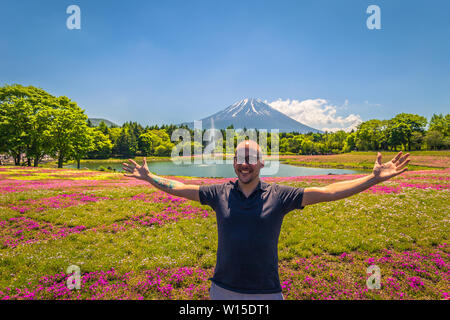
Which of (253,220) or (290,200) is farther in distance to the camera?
(290,200)

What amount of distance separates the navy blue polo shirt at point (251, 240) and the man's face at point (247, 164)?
1.06 ft

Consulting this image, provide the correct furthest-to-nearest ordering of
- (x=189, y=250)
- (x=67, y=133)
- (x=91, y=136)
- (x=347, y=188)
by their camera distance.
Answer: (x=91, y=136) < (x=67, y=133) < (x=189, y=250) < (x=347, y=188)

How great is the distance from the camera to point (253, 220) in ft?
10.2

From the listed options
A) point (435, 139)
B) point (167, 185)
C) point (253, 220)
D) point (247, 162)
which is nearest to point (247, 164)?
point (247, 162)

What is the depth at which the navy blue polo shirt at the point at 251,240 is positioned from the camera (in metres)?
3.08

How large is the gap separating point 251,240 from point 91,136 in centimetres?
6979

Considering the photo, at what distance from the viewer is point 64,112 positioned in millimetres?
50812

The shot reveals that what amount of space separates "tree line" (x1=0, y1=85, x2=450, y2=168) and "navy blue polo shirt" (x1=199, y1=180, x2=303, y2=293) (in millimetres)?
59063

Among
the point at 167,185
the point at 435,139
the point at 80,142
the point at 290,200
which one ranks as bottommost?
the point at 290,200

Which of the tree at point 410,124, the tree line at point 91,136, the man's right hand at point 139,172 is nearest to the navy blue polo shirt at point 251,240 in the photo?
the man's right hand at point 139,172

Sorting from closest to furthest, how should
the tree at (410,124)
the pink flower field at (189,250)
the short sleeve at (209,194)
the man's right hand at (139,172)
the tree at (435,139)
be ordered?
the short sleeve at (209,194) → the man's right hand at (139,172) → the pink flower field at (189,250) → the tree at (435,139) → the tree at (410,124)

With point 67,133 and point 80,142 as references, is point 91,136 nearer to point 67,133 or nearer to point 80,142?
point 80,142

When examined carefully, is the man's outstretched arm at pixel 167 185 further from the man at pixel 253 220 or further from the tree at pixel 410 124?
the tree at pixel 410 124

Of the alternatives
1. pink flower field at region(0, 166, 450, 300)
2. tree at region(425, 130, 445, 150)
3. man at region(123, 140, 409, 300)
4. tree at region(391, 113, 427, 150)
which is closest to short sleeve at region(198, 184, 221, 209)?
man at region(123, 140, 409, 300)
